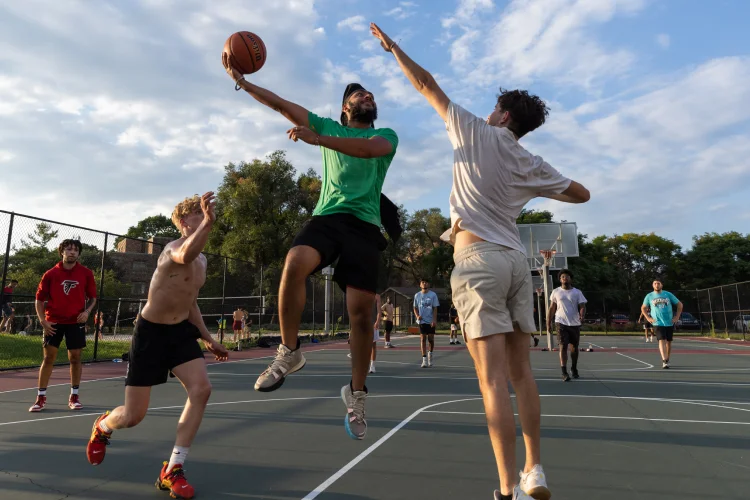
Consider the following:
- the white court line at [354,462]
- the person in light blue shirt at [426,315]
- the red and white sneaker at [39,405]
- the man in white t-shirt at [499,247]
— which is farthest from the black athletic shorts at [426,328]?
the man in white t-shirt at [499,247]

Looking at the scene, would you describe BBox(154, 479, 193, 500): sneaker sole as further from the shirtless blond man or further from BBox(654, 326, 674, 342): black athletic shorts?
BBox(654, 326, 674, 342): black athletic shorts

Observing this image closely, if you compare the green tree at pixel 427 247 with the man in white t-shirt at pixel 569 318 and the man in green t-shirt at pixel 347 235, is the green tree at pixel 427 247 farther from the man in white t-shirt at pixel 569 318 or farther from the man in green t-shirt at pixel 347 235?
the man in green t-shirt at pixel 347 235

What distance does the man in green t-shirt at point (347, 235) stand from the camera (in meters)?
2.73

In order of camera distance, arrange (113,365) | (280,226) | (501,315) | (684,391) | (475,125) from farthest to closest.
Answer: (280,226) < (113,365) < (684,391) < (475,125) < (501,315)

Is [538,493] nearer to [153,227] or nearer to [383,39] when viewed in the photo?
[383,39]

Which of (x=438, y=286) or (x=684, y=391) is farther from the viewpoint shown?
(x=438, y=286)

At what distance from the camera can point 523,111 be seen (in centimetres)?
279

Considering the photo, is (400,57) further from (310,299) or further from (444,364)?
(310,299)

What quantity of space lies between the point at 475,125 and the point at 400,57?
576 millimetres

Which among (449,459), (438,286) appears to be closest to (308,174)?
(438,286)

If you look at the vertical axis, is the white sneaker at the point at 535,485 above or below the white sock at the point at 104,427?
below

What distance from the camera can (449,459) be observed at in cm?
363

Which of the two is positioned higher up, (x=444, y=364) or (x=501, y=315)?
(x=501, y=315)

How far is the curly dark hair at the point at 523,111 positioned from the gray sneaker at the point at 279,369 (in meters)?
1.72
